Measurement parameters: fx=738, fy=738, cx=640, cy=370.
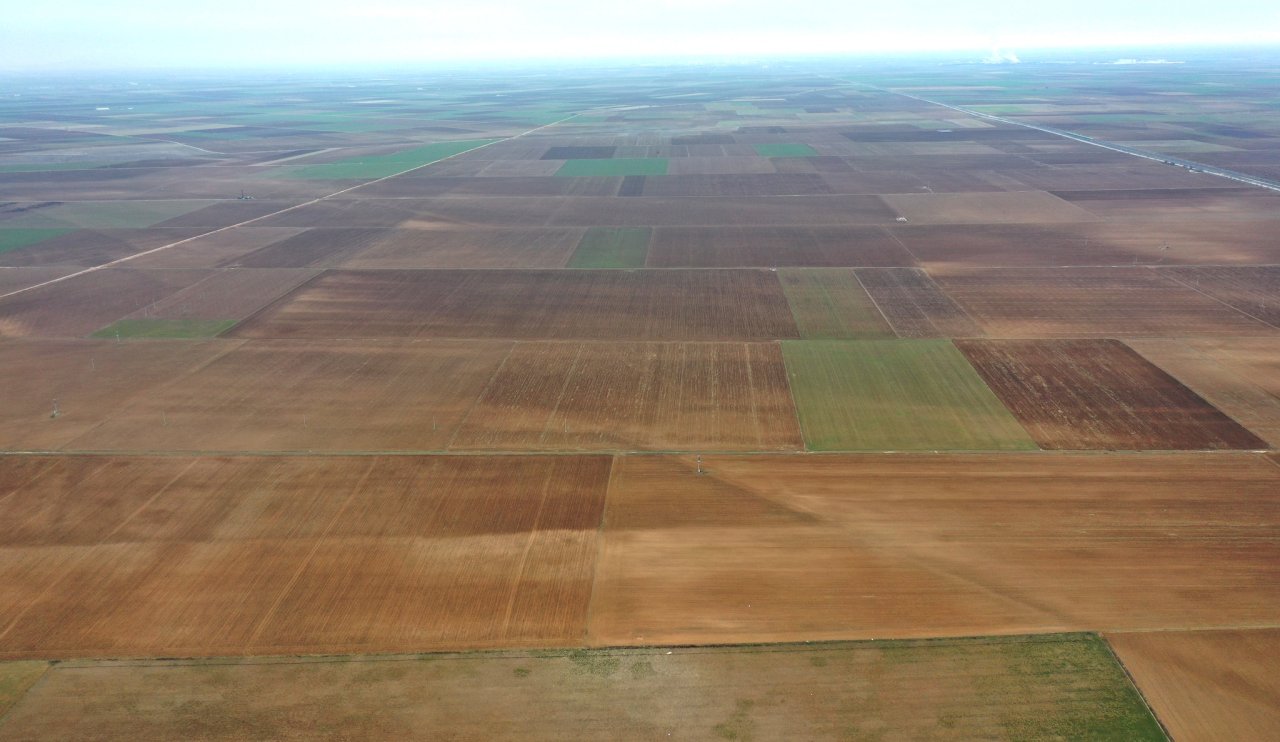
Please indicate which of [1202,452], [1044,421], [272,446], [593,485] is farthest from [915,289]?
[272,446]

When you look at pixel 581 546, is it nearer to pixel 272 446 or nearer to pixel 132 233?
pixel 272 446

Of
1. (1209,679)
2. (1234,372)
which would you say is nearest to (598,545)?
(1209,679)

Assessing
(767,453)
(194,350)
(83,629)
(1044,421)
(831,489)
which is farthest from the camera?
(194,350)

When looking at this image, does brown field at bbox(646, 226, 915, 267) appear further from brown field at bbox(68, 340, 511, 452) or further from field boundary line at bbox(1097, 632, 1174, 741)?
→ field boundary line at bbox(1097, 632, 1174, 741)

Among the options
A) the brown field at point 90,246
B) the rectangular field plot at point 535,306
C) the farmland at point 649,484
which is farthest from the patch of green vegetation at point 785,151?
the brown field at point 90,246

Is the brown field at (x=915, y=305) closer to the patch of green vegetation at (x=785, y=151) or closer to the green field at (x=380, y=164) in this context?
the patch of green vegetation at (x=785, y=151)

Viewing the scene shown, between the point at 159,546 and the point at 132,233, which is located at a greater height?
the point at 132,233

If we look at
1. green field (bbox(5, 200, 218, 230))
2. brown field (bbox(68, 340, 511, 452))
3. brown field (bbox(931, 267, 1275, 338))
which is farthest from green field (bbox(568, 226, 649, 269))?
green field (bbox(5, 200, 218, 230))
